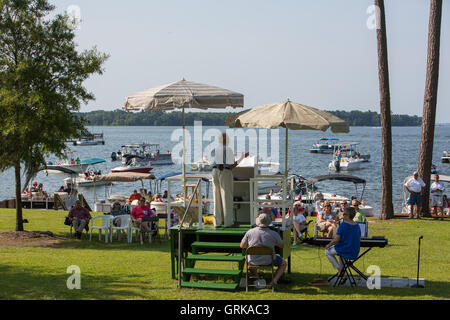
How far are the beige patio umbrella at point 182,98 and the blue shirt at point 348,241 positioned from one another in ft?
12.0

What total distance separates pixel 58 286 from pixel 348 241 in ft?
16.9

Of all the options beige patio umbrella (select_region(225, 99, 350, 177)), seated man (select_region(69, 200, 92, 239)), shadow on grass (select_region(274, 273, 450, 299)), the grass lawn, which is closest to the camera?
the grass lawn

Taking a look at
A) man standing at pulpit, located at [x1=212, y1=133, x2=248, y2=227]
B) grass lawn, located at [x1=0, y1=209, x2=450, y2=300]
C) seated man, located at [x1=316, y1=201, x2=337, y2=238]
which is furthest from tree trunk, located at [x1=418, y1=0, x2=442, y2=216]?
man standing at pulpit, located at [x1=212, y1=133, x2=248, y2=227]

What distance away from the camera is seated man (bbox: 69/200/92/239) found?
18.3 metres

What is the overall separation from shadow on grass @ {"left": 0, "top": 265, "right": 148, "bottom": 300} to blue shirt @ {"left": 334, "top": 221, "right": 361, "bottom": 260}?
355cm

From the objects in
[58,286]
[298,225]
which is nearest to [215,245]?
[58,286]

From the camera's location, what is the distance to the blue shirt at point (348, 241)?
10617mm

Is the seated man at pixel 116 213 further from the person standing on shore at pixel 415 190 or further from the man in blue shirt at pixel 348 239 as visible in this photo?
the person standing on shore at pixel 415 190

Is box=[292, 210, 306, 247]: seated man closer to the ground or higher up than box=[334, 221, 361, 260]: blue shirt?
closer to the ground

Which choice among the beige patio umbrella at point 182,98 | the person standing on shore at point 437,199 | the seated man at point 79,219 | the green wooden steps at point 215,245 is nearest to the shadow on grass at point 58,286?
the green wooden steps at point 215,245

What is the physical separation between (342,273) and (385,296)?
1.00 meters

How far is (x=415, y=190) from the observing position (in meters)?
22.0

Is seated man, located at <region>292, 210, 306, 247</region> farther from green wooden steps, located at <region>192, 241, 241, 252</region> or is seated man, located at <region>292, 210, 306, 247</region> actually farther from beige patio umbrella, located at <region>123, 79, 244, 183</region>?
green wooden steps, located at <region>192, 241, 241, 252</region>

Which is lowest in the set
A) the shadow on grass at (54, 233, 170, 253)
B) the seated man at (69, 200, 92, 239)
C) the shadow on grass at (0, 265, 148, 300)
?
the shadow on grass at (54, 233, 170, 253)
